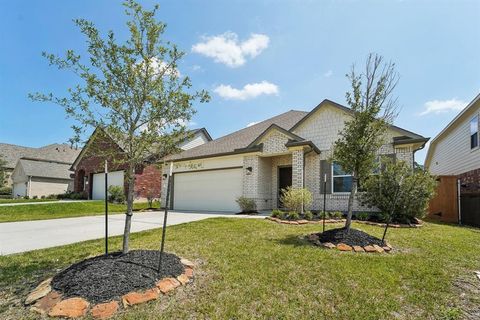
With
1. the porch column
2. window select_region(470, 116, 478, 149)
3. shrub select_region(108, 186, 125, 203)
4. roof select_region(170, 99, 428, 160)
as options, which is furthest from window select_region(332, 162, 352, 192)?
shrub select_region(108, 186, 125, 203)

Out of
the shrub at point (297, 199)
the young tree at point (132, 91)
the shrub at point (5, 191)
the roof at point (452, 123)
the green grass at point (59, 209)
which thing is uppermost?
the roof at point (452, 123)

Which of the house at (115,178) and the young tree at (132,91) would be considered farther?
the house at (115,178)

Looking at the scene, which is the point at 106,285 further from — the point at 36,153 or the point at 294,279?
the point at 36,153

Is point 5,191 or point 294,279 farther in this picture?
point 5,191

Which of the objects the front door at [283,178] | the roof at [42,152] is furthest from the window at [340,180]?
the roof at [42,152]

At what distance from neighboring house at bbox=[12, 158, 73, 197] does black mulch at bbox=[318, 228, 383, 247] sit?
34417mm

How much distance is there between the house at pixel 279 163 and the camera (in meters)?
12.0

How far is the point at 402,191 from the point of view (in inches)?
363

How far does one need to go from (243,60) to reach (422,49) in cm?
648

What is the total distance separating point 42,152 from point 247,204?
34.3m

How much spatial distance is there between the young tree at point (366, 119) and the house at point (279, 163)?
4774mm

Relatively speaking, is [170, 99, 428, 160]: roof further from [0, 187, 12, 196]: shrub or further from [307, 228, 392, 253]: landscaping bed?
[0, 187, 12, 196]: shrub

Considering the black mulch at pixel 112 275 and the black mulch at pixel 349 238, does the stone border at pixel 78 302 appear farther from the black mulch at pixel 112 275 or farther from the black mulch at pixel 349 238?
the black mulch at pixel 349 238

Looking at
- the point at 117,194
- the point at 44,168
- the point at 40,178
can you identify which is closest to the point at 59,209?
the point at 117,194
